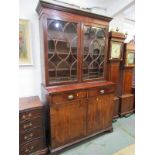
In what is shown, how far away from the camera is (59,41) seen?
81.0 inches

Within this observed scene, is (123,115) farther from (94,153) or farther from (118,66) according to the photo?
(94,153)

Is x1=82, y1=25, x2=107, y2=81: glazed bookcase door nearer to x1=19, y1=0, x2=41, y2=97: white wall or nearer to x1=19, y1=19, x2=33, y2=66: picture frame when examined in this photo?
x1=19, y1=0, x2=41, y2=97: white wall

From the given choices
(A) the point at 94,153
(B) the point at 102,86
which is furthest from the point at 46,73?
(A) the point at 94,153

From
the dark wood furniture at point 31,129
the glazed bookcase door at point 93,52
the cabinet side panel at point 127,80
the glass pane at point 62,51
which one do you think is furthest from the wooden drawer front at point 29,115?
the cabinet side panel at point 127,80

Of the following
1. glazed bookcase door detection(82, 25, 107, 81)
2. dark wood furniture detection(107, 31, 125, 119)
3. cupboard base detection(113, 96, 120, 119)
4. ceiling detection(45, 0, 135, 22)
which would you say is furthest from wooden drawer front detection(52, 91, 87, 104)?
ceiling detection(45, 0, 135, 22)

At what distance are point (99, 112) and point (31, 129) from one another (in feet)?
3.73

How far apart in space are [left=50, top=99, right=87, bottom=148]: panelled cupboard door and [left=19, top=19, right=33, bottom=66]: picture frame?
90cm

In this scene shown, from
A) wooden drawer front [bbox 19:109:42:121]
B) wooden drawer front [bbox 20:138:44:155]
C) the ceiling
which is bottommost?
wooden drawer front [bbox 20:138:44:155]

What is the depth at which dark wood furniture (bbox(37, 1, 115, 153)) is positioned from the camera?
1899 mm

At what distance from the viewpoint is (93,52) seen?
94.6 inches

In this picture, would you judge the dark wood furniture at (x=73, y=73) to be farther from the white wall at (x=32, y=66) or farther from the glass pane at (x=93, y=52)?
the white wall at (x=32, y=66)

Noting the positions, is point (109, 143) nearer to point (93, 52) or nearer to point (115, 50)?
point (93, 52)

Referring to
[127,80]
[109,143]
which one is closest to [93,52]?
[127,80]
